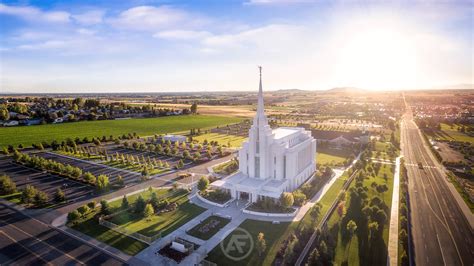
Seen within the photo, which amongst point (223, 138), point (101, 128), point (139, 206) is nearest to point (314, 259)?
point (139, 206)

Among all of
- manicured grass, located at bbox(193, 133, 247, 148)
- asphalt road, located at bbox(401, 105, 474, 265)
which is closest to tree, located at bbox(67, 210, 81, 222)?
asphalt road, located at bbox(401, 105, 474, 265)

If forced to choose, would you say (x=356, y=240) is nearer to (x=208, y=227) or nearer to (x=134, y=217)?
(x=208, y=227)

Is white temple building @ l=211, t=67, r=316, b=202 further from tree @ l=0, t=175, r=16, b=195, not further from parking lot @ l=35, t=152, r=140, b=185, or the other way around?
tree @ l=0, t=175, r=16, b=195

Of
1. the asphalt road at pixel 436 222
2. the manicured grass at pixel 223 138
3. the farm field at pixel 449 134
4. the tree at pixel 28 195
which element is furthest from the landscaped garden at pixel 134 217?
the farm field at pixel 449 134

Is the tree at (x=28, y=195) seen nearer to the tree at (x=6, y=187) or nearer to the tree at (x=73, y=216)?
the tree at (x=6, y=187)

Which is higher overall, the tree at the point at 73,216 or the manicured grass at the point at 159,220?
the tree at the point at 73,216

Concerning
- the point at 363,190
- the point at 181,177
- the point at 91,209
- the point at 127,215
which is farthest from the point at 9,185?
the point at 363,190
